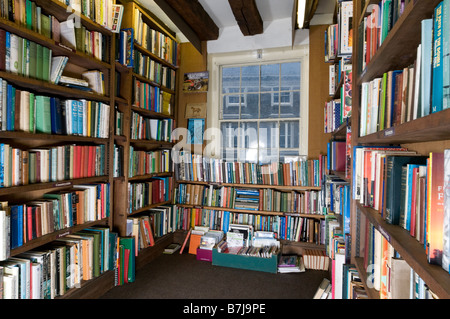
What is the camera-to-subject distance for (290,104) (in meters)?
3.42

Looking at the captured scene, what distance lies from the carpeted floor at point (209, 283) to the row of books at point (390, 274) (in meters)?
1.47

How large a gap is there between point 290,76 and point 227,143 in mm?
1187

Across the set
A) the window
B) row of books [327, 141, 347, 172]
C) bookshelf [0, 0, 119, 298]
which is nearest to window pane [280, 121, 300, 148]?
the window

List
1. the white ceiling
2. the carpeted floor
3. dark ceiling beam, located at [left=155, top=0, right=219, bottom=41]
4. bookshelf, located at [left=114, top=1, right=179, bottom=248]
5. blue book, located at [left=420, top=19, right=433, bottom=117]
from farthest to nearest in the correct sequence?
the white ceiling, dark ceiling beam, located at [left=155, top=0, right=219, bottom=41], bookshelf, located at [left=114, top=1, right=179, bottom=248], the carpeted floor, blue book, located at [left=420, top=19, right=433, bottom=117]

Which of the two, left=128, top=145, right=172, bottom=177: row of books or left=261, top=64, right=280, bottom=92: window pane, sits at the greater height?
left=261, top=64, right=280, bottom=92: window pane

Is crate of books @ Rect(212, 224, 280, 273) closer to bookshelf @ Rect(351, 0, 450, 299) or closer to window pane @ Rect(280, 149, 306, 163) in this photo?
window pane @ Rect(280, 149, 306, 163)

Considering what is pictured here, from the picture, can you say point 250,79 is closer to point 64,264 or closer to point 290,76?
point 290,76

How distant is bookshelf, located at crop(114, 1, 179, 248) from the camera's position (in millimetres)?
2650

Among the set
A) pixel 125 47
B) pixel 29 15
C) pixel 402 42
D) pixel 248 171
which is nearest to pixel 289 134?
pixel 248 171

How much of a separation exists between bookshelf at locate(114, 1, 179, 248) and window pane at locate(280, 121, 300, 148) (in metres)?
1.44

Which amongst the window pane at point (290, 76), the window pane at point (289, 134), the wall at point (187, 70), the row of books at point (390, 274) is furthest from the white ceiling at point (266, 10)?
the row of books at point (390, 274)

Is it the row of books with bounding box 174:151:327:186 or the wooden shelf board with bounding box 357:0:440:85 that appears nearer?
the wooden shelf board with bounding box 357:0:440:85

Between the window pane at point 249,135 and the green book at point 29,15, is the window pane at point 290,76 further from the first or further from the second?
the green book at point 29,15

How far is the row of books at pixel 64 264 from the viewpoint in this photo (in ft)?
5.30
